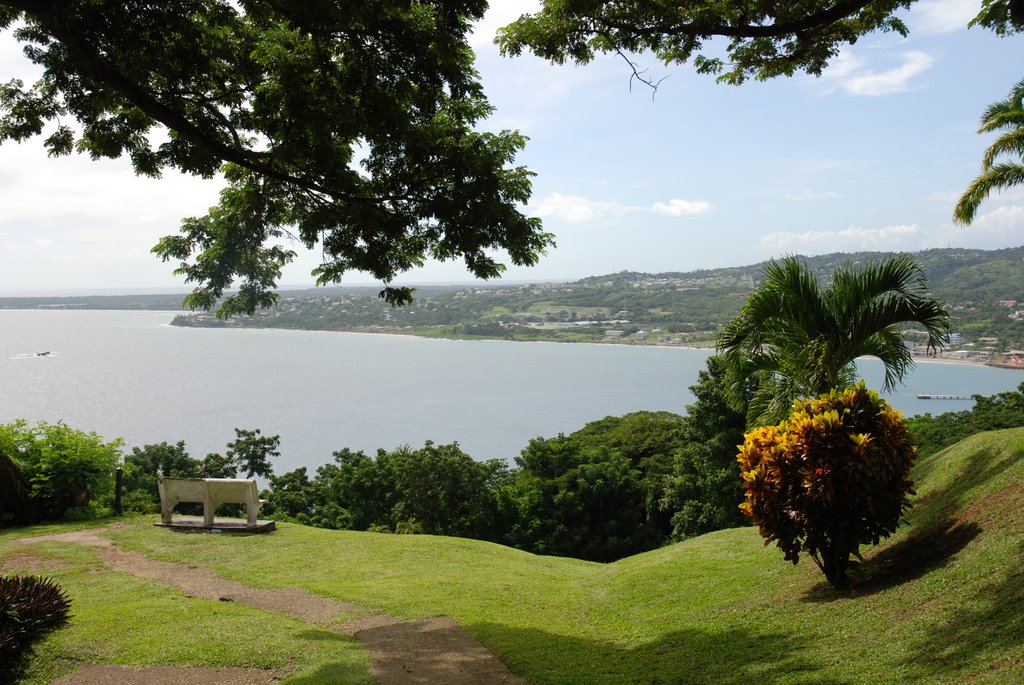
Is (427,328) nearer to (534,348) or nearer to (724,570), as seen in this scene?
(534,348)

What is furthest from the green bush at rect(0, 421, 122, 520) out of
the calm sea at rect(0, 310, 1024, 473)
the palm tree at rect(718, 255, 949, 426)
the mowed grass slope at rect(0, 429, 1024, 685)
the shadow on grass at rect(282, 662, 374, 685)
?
the calm sea at rect(0, 310, 1024, 473)

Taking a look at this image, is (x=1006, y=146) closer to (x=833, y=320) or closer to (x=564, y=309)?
(x=833, y=320)

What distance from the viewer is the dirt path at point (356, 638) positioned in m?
5.84

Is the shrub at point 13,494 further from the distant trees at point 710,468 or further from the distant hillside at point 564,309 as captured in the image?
the distant hillside at point 564,309

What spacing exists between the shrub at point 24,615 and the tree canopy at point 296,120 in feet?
11.7

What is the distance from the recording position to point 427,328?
142 meters

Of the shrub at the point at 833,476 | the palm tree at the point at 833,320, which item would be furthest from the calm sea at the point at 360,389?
the shrub at the point at 833,476

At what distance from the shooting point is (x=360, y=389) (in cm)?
9344

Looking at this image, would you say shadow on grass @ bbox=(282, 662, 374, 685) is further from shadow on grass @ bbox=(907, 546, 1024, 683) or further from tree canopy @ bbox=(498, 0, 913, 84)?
tree canopy @ bbox=(498, 0, 913, 84)

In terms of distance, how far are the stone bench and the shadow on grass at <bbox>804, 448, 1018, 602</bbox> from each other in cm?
954

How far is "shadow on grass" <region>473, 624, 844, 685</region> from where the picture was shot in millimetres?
5422

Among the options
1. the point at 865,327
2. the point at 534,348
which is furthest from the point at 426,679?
the point at 534,348

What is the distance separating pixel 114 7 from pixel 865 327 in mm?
9260

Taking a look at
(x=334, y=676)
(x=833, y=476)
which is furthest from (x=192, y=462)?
(x=833, y=476)
